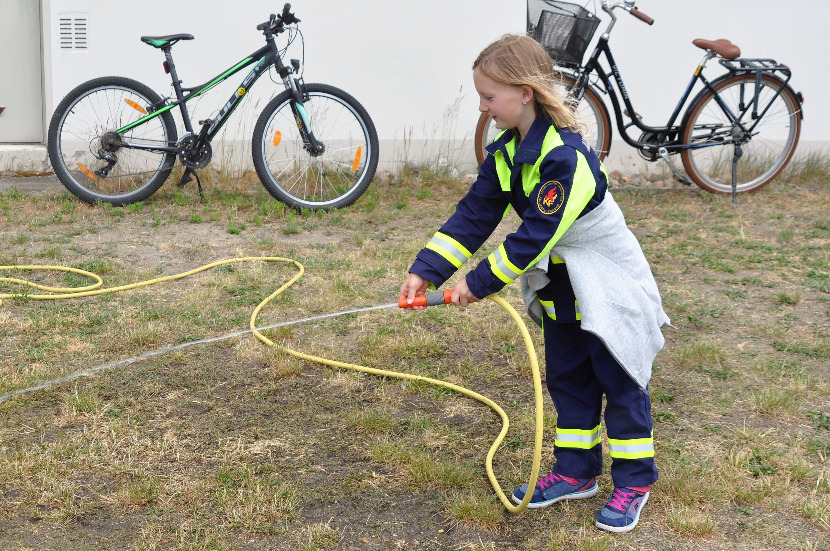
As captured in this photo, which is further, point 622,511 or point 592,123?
point 592,123

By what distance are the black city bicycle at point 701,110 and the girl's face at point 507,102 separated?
4011 millimetres

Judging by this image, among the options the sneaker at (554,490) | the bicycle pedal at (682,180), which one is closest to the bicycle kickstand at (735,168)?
the bicycle pedal at (682,180)

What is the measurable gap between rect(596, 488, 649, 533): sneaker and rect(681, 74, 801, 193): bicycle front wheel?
4734 millimetres

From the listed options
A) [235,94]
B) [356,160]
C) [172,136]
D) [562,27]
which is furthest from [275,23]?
[562,27]

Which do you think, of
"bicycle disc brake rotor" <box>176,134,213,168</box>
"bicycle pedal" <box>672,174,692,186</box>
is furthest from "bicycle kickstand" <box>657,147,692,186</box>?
"bicycle disc brake rotor" <box>176,134,213,168</box>

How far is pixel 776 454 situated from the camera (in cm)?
297

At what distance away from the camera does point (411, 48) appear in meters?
7.05

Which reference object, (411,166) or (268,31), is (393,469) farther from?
(411,166)

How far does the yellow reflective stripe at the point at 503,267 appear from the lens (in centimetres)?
241

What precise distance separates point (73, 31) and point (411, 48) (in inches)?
104

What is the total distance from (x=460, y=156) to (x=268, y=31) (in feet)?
6.85

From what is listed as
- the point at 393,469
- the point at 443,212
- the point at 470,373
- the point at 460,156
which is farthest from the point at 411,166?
the point at 393,469

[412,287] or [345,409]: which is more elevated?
[412,287]

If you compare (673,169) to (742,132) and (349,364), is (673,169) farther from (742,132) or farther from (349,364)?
(349,364)
